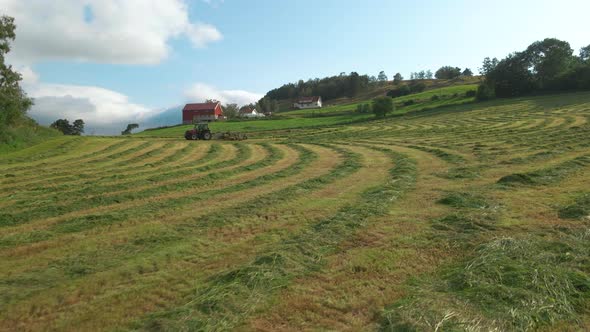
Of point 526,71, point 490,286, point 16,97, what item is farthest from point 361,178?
point 526,71

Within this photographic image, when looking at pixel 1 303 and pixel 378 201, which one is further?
pixel 378 201

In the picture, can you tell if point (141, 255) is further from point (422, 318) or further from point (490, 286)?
point (490, 286)

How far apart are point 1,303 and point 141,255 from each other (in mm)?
1938

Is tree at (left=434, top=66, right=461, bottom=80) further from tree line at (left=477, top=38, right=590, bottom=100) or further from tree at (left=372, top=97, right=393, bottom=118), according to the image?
tree at (left=372, top=97, right=393, bottom=118)

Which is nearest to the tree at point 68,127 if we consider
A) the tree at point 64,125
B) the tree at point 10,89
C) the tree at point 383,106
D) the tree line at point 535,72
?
the tree at point 64,125

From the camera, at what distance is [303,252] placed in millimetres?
6125

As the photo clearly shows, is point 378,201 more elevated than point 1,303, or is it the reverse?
point 1,303

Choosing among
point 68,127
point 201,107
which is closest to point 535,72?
point 201,107

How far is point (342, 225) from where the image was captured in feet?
24.1

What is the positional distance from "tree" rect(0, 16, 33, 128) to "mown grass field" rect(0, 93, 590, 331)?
48.7ft

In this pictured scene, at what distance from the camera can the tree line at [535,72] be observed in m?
61.9

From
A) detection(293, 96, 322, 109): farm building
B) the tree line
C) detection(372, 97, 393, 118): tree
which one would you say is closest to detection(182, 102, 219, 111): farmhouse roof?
detection(293, 96, 322, 109): farm building

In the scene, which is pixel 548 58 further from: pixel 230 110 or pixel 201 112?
pixel 201 112

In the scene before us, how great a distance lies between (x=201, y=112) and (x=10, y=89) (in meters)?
72.5
